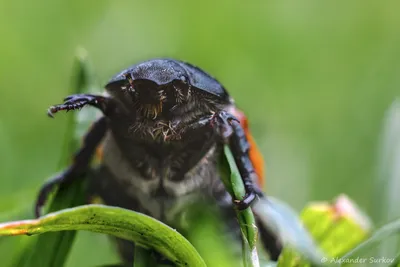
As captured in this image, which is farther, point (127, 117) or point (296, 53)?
point (296, 53)

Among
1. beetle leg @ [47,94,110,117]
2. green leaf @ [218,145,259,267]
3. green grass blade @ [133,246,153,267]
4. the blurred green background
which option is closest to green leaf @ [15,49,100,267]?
green grass blade @ [133,246,153,267]

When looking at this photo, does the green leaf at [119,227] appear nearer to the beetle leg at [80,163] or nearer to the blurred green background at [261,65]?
the beetle leg at [80,163]

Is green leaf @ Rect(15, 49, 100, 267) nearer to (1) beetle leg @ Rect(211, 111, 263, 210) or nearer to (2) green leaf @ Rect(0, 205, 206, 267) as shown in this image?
(2) green leaf @ Rect(0, 205, 206, 267)

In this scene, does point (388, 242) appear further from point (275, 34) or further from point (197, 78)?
point (275, 34)

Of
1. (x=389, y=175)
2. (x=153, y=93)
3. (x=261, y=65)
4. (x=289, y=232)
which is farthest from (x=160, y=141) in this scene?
(x=261, y=65)

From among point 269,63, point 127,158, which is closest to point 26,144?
point 269,63
